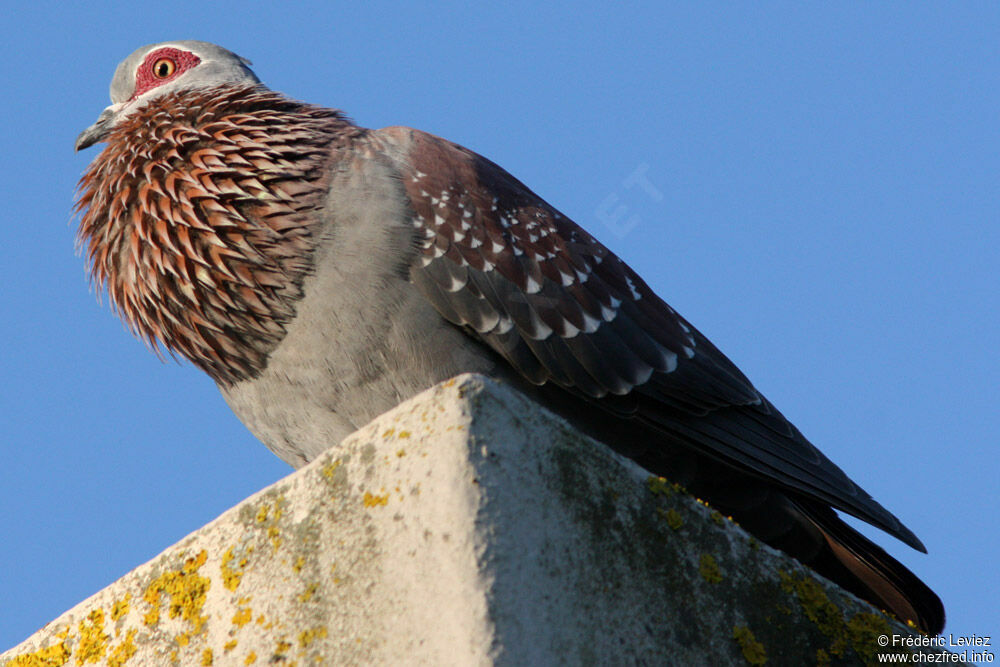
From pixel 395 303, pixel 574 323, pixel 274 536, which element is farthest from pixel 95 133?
pixel 274 536

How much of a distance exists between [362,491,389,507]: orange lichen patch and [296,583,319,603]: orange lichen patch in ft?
0.76

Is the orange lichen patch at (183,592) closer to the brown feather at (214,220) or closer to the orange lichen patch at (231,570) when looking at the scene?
the orange lichen patch at (231,570)

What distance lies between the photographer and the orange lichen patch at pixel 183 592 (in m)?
2.80

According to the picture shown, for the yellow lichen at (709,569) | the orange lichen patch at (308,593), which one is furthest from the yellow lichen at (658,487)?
the orange lichen patch at (308,593)

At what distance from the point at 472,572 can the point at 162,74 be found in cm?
432

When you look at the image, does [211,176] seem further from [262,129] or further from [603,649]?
[603,649]

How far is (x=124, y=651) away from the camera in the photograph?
2893 millimetres

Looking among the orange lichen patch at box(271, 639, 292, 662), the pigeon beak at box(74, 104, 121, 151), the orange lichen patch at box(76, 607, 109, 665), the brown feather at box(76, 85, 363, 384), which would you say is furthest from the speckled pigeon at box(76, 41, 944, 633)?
the orange lichen patch at box(271, 639, 292, 662)

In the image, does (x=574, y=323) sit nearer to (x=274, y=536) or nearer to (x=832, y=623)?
(x=832, y=623)

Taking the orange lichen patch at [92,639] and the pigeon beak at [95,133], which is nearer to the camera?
the orange lichen patch at [92,639]

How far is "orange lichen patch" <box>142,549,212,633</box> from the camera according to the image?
2.80 m

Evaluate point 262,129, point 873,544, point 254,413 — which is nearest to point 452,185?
point 262,129

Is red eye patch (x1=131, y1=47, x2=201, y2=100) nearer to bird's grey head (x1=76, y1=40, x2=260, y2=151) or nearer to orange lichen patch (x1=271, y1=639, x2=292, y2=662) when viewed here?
bird's grey head (x1=76, y1=40, x2=260, y2=151)

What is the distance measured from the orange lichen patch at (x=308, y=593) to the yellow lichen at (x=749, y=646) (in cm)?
105
